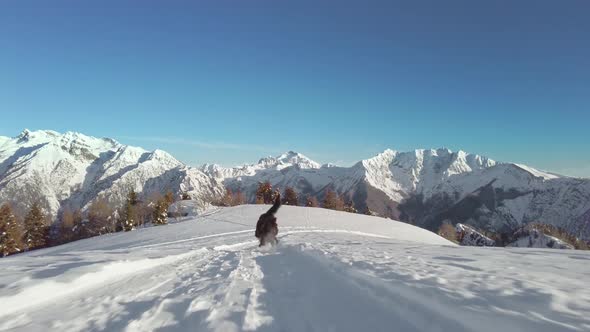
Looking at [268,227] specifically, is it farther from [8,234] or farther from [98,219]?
[98,219]

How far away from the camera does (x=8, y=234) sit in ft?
162

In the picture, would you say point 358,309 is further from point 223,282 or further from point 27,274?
point 27,274

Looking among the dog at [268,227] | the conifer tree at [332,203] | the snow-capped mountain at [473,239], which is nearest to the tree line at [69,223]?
the conifer tree at [332,203]

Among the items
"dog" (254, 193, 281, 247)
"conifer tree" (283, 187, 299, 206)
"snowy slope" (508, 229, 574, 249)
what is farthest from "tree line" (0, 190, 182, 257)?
"snowy slope" (508, 229, 574, 249)

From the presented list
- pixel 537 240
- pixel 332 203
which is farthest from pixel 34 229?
pixel 537 240

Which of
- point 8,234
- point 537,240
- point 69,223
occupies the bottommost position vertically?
point 537,240

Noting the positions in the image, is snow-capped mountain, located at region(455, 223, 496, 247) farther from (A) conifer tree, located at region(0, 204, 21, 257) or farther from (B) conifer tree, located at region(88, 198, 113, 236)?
(A) conifer tree, located at region(0, 204, 21, 257)

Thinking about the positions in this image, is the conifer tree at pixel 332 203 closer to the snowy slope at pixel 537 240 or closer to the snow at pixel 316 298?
the snowy slope at pixel 537 240

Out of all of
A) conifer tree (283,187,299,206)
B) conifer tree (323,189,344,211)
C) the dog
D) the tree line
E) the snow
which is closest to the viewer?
the snow

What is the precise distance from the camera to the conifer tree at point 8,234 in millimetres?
48688

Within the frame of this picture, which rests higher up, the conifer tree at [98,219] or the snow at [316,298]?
the snow at [316,298]

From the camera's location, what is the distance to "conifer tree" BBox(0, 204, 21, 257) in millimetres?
48688

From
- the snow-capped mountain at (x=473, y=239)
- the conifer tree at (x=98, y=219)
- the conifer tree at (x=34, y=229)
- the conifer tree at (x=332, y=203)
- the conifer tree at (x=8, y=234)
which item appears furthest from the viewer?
the snow-capped mountain at (x=473, y=239)

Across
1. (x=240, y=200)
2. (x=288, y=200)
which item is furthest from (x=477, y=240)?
(x=240, y=200)
